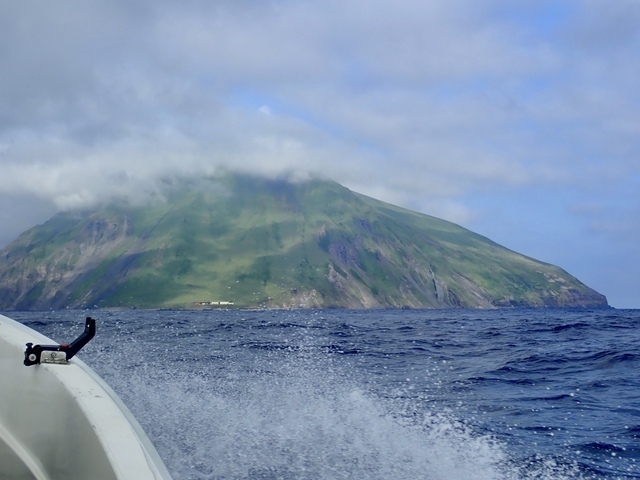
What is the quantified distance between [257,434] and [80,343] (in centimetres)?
854

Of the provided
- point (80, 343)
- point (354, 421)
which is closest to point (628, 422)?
Result: point (354, 421)

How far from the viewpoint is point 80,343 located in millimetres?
6387

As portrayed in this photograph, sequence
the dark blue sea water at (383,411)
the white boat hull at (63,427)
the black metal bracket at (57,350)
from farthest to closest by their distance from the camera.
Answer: the dark blue sea water at (383,411)
the black metal bracket at (57,350)
the white boat hull at (63,427)

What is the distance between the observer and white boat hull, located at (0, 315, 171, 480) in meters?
5.23

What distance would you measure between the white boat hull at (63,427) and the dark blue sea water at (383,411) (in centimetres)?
569

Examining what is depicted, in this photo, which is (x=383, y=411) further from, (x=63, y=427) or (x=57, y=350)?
(x=63, y=427)

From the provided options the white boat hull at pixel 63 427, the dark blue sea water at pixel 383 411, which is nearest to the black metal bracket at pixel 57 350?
the white boat hull at pixel 63 427

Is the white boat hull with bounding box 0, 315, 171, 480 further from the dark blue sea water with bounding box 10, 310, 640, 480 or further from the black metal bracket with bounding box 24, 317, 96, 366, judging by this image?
the dark blue sea water with bounding box 10, 310, 640, 480

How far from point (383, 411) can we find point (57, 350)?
11262mm

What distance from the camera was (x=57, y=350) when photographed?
21.4 ft

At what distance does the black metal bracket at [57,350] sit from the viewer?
6.34 metres

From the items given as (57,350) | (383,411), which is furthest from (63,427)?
(383,411)

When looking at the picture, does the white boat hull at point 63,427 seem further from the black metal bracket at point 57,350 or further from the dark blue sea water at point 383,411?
the dark blue sea water at point 383,411

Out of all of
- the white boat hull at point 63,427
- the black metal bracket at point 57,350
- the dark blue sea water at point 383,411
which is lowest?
the dark blue sea water at point 383,411
